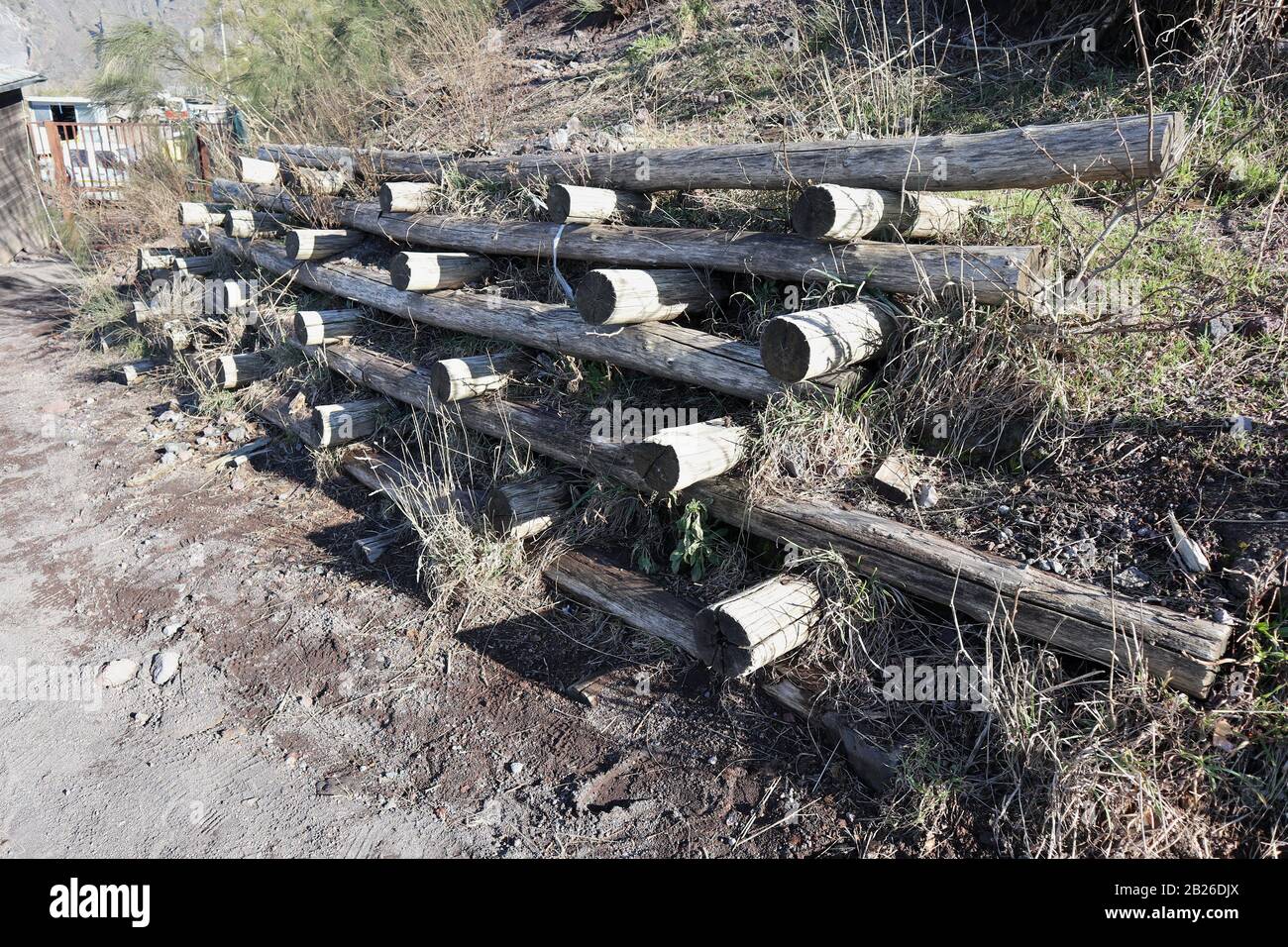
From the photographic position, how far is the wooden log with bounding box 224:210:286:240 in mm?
8094

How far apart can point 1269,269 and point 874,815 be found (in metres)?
3.23

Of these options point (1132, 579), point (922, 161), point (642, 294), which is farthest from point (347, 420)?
point (1132, 579)

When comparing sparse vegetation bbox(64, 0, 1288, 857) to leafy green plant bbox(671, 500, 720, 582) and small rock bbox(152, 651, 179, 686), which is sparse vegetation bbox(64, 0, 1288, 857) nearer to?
leafy green plant bbox(671, 500, 720, 582)

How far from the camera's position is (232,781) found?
11.5 feet

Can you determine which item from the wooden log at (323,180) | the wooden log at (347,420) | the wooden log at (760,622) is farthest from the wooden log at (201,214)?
the wooden log at (760,622)

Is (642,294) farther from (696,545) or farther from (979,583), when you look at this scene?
(979,583)

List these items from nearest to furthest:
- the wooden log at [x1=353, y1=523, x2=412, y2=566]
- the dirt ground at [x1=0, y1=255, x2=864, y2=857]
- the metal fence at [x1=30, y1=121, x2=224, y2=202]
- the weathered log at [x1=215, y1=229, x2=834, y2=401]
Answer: the dirt ground at [x1=0, y1=255, x2=864, y2=857] → the weathered log at [x1=215, y1=229, x2=834, y2=401] → the wooden log at [x1=353, y1=523, x2=412, y2=566] → the metal fence at [x1=30, y1=121, x2=224, y2=202]

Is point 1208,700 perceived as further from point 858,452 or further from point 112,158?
point 112,158

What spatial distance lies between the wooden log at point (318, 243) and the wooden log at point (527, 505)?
11.5 ft

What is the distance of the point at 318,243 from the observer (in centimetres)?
703

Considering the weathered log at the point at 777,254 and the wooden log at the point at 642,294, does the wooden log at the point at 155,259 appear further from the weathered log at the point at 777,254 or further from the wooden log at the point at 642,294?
the wooden log at the point at 642,294

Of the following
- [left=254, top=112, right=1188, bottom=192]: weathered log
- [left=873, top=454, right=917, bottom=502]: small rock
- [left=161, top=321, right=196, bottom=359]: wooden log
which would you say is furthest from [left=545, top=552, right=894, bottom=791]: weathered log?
[left=161, top=321, right=196, bottom=359]: wooden log
